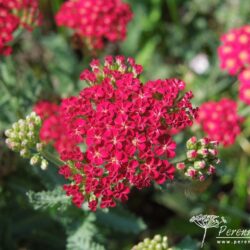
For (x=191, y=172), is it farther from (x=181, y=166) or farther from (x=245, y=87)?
(x=245, y=87)

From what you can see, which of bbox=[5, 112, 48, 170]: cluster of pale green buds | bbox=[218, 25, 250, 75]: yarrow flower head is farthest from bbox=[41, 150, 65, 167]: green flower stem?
bbox=[218, 25, 250, 75]: yarrow flower head

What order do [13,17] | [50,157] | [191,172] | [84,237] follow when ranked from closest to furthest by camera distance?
[191,172]
[50,157]
[84,237]
[13,17]

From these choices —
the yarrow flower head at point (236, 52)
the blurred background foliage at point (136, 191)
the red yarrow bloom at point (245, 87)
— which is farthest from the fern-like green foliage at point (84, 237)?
the yarrow flower head at point (236, 52)

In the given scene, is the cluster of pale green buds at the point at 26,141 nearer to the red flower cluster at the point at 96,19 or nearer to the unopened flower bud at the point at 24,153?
the unopened flower bud at the point at 24,153

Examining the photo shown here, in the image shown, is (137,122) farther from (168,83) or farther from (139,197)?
(139,197)

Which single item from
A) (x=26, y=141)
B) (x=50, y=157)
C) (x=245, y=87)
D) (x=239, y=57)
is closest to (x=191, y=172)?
(x=50, y=157)

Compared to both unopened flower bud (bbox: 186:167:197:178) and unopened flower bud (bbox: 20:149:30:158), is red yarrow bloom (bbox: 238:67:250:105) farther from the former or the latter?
unopened flower bud (bbox: 20:149:30:158)

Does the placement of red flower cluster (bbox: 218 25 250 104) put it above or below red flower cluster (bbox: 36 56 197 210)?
above
